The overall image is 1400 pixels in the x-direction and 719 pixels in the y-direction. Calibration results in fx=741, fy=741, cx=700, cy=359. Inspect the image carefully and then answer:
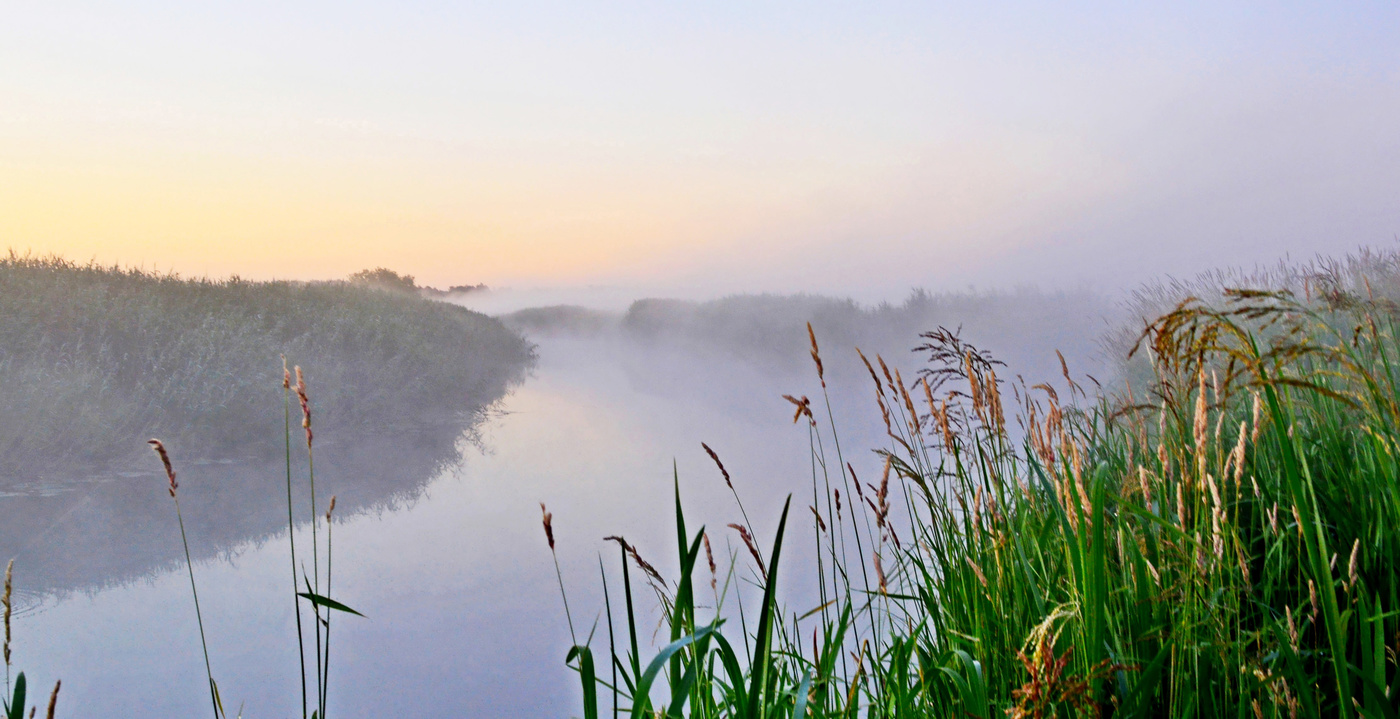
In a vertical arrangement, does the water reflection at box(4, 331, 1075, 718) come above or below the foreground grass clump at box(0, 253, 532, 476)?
below

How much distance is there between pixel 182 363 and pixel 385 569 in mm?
4628

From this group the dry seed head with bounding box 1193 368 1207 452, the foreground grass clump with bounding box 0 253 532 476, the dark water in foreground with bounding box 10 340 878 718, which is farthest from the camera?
the foreground grass clump with bounding box 0 253 532 476

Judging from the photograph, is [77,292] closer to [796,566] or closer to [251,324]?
[251,324]

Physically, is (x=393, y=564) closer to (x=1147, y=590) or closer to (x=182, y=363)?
(x=1147, y=590)

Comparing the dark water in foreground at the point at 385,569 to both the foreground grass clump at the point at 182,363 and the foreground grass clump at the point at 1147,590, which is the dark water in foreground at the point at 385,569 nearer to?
the foreground grass clump at the point at 182,363

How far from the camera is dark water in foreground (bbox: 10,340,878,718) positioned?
276 centimetres

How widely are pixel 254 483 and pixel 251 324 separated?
3.55 meters

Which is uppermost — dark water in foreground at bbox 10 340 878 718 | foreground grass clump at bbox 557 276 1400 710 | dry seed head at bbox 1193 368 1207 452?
dry seed head at bbox 1193 368 1207 452

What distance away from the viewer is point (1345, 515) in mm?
1435

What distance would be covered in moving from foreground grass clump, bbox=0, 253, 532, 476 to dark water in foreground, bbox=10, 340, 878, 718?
0.66 m

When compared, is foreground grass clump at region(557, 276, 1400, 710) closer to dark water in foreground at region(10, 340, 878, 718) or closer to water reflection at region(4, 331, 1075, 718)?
water reflection at region(4, 331, 1075, 718)

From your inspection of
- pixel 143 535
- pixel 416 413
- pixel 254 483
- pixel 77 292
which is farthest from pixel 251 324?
pixel 143 535

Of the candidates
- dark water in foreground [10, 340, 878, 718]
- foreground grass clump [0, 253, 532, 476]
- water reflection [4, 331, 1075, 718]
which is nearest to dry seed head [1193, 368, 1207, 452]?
water reflection [4, 331, 1075, 718]

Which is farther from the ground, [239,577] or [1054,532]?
[1054,532]
